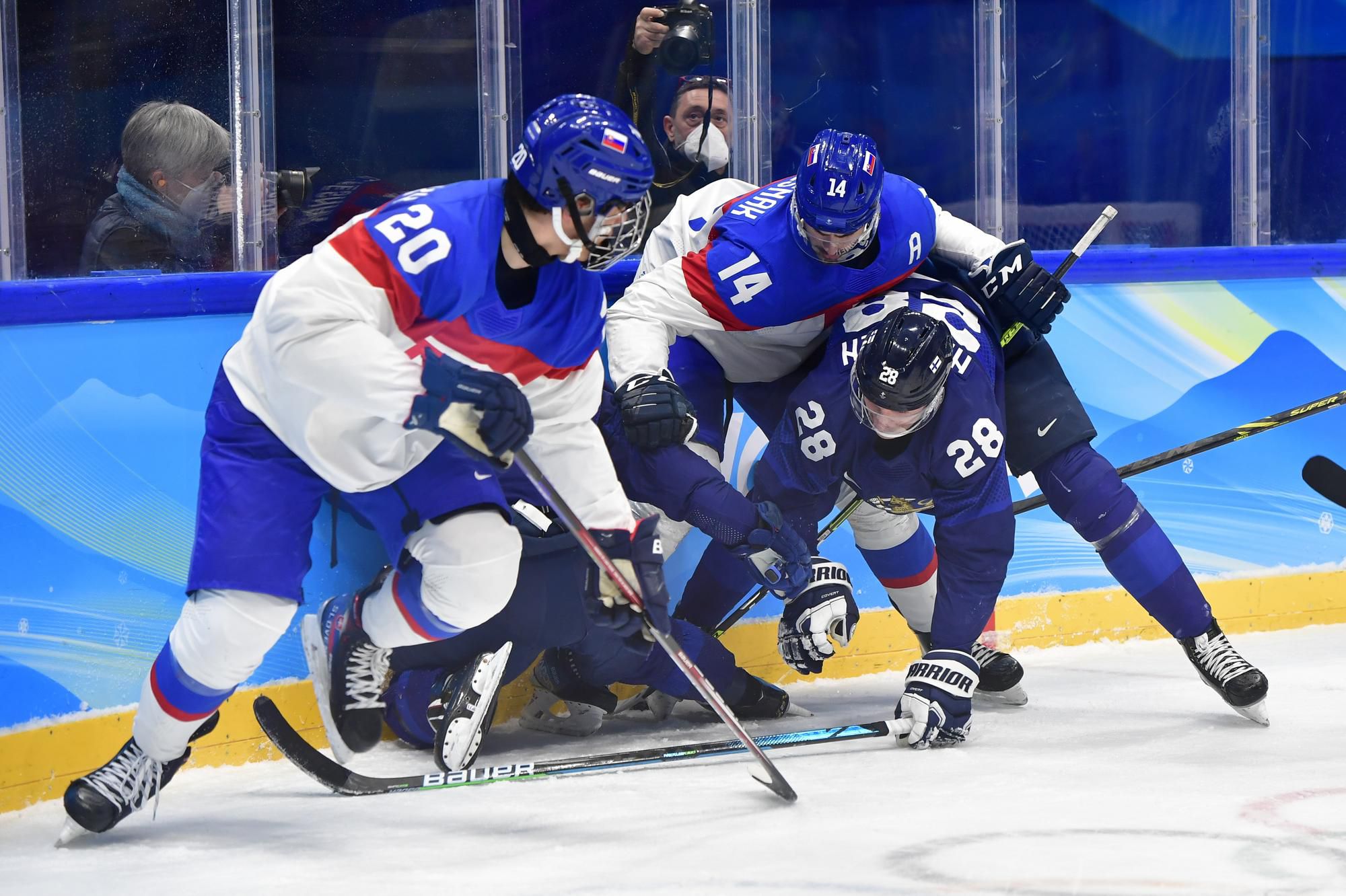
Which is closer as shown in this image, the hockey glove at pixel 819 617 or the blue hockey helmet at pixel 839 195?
the blue hockey helmet at pixel 839 195

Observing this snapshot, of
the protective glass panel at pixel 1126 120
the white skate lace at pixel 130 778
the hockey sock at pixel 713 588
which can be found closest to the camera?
the white skate lace at pixel 130 778

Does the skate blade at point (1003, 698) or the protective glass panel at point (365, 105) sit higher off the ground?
the protective glass panel at point (365, 105)

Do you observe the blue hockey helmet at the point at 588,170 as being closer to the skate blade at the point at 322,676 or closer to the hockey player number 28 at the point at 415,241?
the hockey player number 28 at the point at 415,241

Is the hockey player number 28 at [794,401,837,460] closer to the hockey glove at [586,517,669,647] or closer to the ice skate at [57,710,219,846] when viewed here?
the hockey glove at [586,517,669,647]

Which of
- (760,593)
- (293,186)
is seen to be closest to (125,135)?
(293,186)

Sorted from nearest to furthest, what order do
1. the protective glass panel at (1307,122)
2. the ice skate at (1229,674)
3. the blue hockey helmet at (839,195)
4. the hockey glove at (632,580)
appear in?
1. the hockey glove at (632,580)
2. the blue hockey helmet at (839,195)
3. the ice skate at (1229,674)
4. the protective glass panel at (1307,122)

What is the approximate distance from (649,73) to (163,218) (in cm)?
125

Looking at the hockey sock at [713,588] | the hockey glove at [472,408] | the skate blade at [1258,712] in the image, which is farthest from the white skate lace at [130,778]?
the skate blade at [1258,712]

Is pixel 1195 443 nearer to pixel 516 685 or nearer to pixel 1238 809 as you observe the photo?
pixel 1238 809

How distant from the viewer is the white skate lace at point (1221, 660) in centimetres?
327

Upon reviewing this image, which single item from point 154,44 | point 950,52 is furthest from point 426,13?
point 950,52

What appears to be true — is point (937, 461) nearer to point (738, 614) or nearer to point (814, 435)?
point (814, 435)

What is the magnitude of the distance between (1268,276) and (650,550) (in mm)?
2381

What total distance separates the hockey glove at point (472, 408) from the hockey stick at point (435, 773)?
69 centimetres
